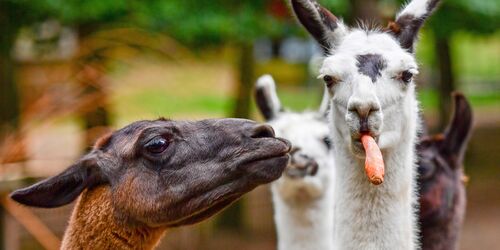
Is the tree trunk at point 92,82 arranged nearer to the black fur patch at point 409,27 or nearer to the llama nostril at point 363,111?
the black fur patch at point 409,27

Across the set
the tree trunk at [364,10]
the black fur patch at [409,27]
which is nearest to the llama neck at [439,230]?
the black fur patch at [409,27]

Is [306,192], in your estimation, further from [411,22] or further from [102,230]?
[102,230]

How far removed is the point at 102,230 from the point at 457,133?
2515 mm

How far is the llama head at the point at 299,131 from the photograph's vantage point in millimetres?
6242

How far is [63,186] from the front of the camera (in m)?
4.21

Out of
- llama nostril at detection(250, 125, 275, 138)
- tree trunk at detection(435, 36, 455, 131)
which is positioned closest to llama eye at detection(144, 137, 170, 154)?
llama nostril at detection(250, 125, 275, 138)

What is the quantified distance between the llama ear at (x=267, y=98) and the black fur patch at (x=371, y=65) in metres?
2.13

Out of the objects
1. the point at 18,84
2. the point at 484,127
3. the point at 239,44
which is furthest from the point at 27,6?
the point at 484,127

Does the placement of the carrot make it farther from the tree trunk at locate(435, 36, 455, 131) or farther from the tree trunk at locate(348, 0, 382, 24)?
the tree trunk at locate(435, 36, 455, 131)

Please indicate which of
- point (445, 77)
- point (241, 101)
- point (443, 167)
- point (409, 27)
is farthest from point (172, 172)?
point (445, 77)

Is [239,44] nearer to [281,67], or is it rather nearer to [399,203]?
[399,203]

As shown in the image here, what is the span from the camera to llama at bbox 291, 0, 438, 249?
4.53 m

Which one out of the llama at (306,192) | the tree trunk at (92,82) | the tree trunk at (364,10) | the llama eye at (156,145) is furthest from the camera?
the tree trunk at (92,82)

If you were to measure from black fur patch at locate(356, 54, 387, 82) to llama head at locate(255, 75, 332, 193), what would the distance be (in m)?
1.53
